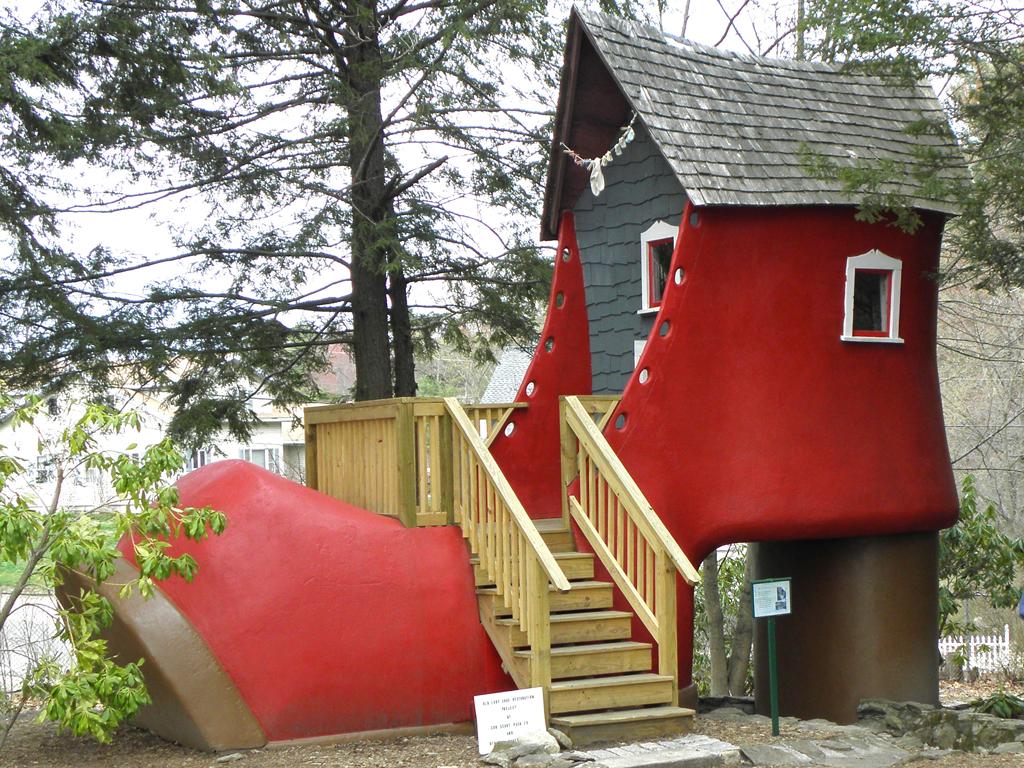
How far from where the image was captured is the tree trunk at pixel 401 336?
48.0 feet

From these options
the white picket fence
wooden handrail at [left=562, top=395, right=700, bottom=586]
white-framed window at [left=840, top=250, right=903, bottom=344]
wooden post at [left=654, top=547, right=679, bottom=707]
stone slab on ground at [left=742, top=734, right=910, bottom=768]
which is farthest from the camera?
the white picket fence

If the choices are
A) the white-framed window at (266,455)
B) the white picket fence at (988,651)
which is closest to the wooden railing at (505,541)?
the white picket fence at (988,651)

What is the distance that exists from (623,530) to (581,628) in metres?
0.91

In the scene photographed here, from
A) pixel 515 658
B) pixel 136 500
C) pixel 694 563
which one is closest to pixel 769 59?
pixel 694 563

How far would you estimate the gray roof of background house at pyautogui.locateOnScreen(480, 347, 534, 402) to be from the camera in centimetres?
3398

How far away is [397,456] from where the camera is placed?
9.29m

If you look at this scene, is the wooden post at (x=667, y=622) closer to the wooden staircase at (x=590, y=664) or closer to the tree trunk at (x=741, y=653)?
the wooden staircase at (x=590, y=664)

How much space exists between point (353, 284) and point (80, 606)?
630cm

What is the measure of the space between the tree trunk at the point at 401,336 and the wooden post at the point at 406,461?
17.3 ft

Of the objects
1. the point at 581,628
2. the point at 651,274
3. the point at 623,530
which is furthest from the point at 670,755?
the point at 651,274

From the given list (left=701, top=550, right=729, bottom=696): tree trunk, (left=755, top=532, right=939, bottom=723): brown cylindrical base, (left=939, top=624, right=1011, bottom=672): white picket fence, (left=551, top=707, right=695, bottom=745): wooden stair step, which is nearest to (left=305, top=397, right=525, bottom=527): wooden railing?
(left=551, top=707, right=695, bottom=745): wooden stair step

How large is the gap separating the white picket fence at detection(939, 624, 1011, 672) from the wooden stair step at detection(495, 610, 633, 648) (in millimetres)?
13868

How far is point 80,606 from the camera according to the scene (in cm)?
880

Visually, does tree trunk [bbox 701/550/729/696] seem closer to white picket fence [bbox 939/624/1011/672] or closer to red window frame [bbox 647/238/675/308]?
white picket fence [bbox 939/624/1011/672]
